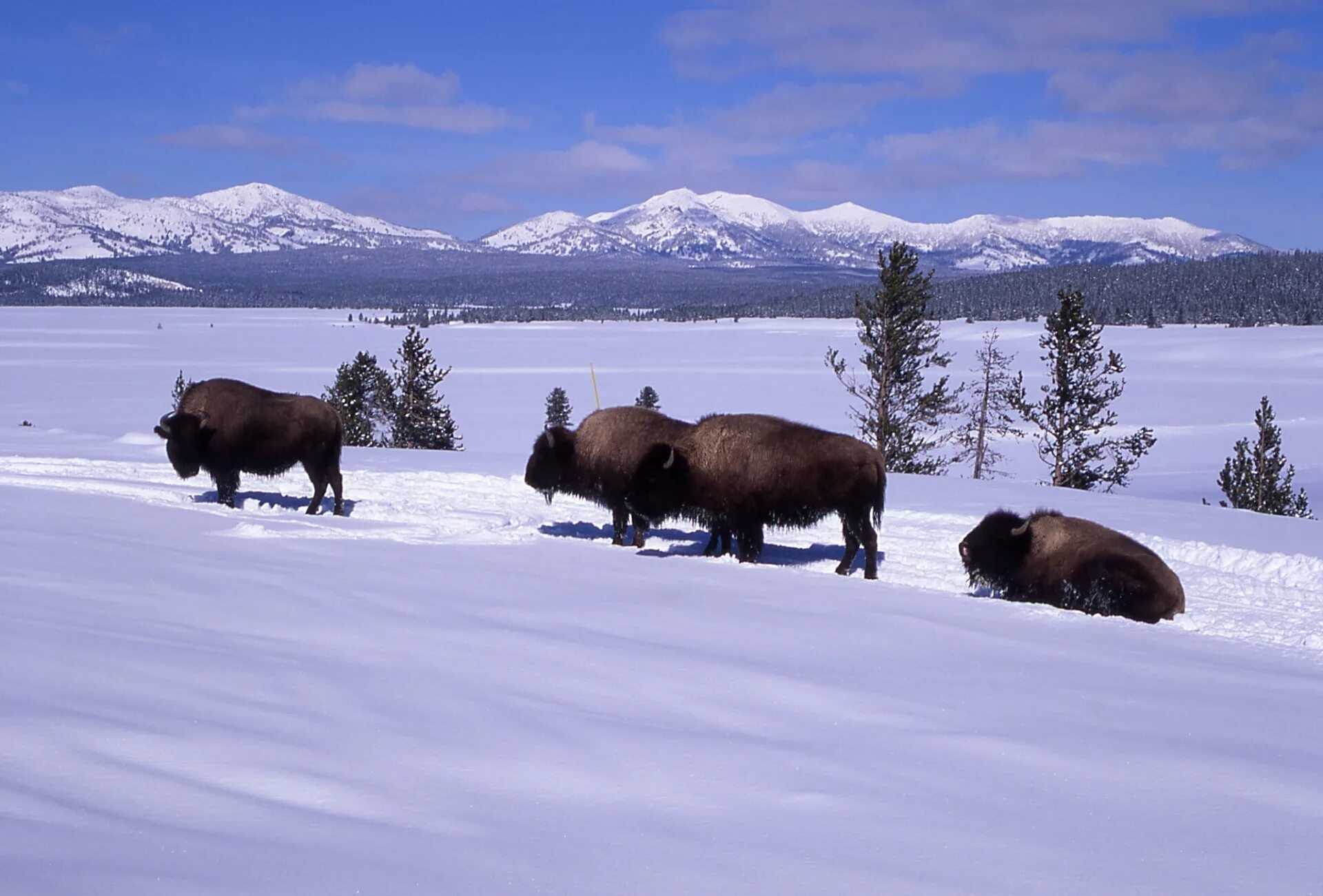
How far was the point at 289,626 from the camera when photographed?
572 cm

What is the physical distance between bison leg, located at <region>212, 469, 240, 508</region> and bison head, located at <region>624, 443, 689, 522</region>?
5.57 m

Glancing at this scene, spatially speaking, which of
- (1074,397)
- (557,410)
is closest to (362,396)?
(557,410)

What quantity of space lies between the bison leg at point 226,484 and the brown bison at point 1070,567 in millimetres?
9354

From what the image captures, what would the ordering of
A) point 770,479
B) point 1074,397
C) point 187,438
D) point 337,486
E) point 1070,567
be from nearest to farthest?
point 1070,567 → point 770,479 → point 187,438 → point 337,486 → point 1074,397

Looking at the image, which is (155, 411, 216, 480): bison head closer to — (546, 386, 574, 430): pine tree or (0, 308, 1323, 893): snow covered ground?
(0, 308, 1323, 893): snow covered ground

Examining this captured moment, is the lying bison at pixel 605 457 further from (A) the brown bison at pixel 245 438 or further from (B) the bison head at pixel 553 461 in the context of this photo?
(A) the brown bison at pixel 245 438

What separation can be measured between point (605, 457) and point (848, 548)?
3301 millimetres

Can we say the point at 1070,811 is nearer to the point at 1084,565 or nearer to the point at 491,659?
the point at 491,659

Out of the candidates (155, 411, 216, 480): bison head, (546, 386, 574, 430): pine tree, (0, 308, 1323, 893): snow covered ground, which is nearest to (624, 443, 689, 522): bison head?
(0, 308, 1323, 893): snow covered ground

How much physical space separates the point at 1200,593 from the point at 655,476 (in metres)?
6.06

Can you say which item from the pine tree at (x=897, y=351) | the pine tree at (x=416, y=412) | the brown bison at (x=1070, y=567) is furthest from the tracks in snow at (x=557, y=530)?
the pine tree at (x=416, y=412)

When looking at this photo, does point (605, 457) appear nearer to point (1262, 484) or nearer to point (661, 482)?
point (661, 482)

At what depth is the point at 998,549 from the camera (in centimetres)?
Result: 1040

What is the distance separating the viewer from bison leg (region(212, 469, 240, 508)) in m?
13.4
